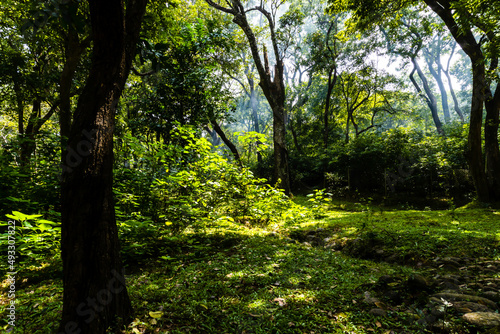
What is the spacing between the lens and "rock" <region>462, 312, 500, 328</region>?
157 cm

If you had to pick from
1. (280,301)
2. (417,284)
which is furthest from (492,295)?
(280,301)

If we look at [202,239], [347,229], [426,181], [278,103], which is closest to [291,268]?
[202,239]

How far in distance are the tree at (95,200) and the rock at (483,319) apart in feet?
8.36

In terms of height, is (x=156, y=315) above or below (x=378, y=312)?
above

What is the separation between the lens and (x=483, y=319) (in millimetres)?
1602

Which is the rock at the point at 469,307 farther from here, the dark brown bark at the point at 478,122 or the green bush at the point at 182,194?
the dark brown bark at the point at 478,122

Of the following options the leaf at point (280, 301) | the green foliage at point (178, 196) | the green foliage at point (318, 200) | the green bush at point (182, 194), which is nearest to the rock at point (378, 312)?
the leaf at point (280, 301)

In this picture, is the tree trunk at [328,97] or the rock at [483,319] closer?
the rock at [483,319]

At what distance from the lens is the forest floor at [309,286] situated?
184cm

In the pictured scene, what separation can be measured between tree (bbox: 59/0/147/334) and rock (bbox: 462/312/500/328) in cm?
255

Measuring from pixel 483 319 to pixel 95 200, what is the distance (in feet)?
9.34

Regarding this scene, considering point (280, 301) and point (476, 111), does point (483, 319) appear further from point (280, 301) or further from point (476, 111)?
point (476, 111)

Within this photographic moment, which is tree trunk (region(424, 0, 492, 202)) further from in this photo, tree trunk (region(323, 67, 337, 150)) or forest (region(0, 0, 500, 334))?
tree trunk (region(323, 67, 337, 150))

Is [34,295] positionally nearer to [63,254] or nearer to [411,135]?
[63,254]
